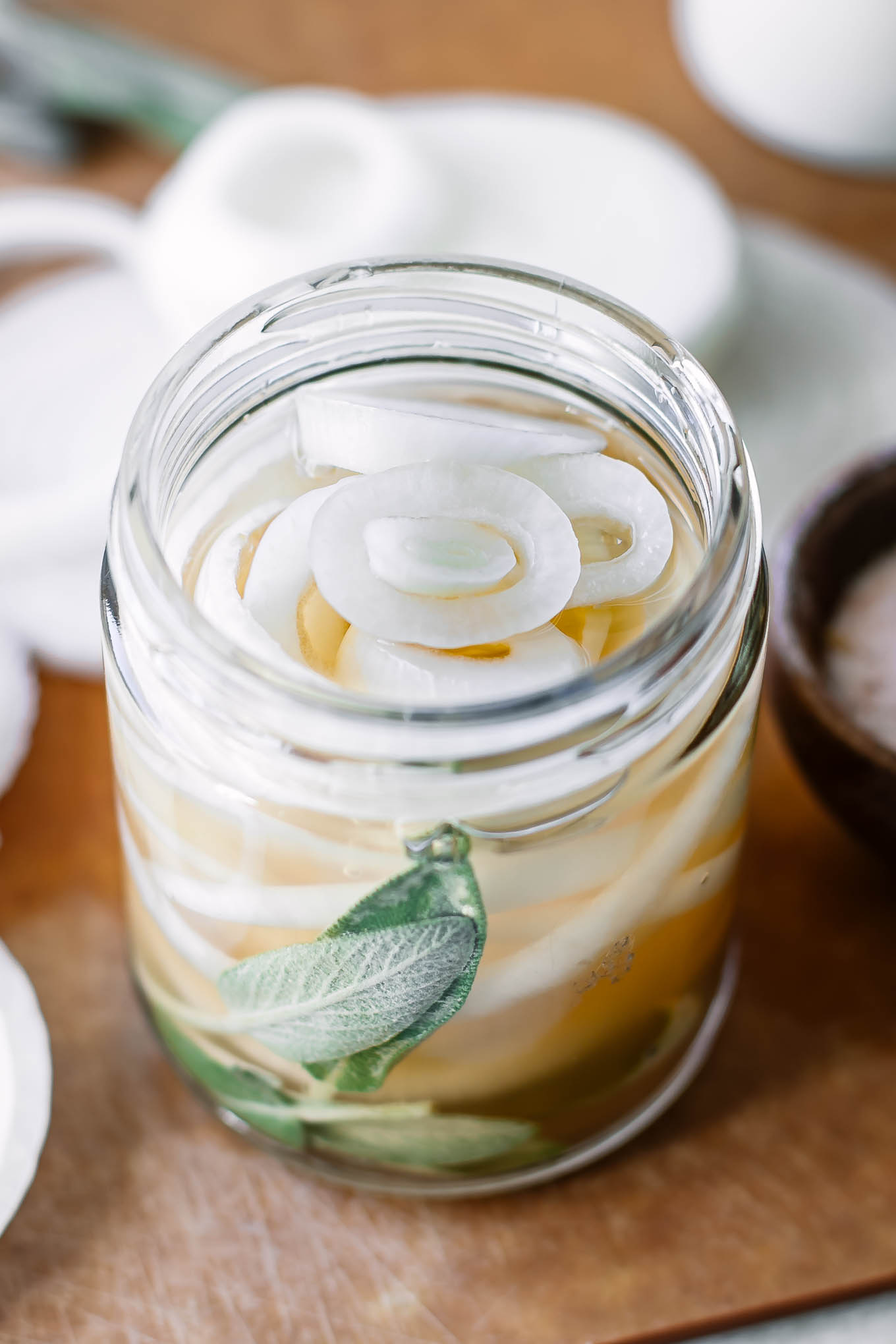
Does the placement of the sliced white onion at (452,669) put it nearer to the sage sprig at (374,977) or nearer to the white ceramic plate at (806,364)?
the sage sprig at (374,977)

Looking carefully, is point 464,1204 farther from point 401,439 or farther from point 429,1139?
point 401,439

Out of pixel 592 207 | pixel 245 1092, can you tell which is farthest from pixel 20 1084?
pixel 592 207

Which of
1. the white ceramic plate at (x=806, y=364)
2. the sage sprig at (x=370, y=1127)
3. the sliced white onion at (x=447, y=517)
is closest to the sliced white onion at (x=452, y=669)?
the sliced white onion at (x=447, y=517)

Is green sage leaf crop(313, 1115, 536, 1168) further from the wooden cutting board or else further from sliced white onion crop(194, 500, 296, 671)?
sliced white onion crop(194, 500, 296, 671)

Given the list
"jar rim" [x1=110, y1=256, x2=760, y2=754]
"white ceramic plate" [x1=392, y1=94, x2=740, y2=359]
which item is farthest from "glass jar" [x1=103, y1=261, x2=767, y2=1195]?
"white ceramic plate" [x1=392, y1=94, x2=740, y2=359]

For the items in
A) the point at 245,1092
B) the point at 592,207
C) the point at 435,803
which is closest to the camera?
the point at 435,803

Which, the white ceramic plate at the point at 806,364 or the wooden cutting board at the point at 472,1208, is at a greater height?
the white ceramic plate at the point at 806,364

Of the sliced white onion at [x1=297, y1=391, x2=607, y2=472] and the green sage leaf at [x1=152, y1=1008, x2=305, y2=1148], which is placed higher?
the sliced white onion at [x1=297, y1=391, x2=607, y2=472]
